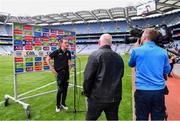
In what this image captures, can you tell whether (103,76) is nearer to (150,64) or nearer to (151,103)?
(150,64)

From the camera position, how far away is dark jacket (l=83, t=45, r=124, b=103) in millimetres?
3603

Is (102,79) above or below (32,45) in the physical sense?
below

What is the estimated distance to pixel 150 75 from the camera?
12.3ft

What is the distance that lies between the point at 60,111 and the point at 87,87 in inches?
121

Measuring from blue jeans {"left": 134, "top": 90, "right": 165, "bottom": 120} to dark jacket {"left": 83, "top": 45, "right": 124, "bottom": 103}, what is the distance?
0.38 metres

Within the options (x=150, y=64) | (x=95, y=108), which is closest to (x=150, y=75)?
(x=150, y=64)

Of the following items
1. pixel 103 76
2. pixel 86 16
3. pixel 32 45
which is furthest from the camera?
pixel 86 16

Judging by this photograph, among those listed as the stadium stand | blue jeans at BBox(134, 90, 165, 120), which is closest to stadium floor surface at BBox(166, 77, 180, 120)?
blue jeans at BBox(134, 90, 165, 120)

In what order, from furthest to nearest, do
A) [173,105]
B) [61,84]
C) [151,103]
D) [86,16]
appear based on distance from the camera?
[86,16], [173,105], [61,84], [151,103]

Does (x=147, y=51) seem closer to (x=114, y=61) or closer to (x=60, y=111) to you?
(x=114, y=61)

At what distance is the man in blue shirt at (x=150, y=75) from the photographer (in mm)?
3707

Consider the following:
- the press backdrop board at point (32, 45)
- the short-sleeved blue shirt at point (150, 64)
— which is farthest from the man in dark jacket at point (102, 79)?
the press backdrop board at point (32, 45)

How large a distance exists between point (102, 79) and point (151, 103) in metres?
0.87

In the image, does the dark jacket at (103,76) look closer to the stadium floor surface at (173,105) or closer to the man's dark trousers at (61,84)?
the man's dark trousers at (61,84)
